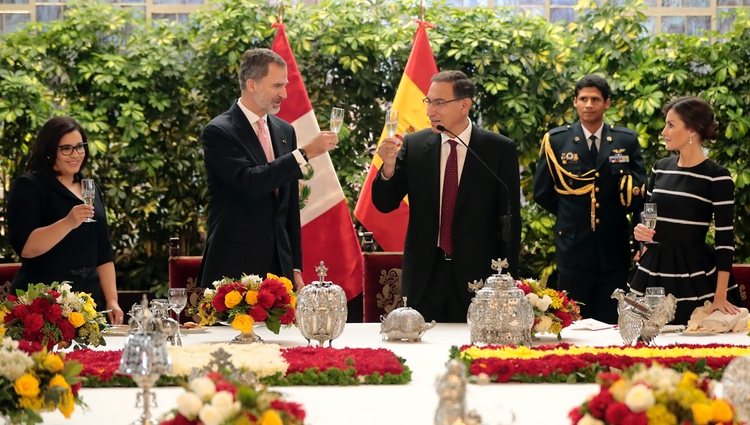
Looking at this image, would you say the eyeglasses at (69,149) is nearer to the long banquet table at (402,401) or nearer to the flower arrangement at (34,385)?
the long banquet table at (402,401)

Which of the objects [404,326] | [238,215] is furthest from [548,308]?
[238,215]

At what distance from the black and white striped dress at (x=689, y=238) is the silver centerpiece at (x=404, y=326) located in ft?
3.83

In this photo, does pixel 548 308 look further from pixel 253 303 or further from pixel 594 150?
pixel 594 150

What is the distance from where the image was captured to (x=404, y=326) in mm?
3928

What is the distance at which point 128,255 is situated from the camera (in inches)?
285

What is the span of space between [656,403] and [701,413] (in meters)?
0.08

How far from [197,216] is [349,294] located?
1316 mm

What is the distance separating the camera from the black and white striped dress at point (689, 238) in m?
4.68

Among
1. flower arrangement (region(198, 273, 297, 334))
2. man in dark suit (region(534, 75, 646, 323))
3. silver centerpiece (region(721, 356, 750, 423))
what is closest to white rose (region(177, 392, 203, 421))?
silver centerpiece (region(721, 356, 750, 423))

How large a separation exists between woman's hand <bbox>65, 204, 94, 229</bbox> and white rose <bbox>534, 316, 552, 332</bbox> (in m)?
1.70

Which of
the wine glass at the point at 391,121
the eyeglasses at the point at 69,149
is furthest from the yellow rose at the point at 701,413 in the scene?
the eyeglasses at the point at 69,149

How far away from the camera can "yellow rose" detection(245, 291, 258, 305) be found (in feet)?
12.7

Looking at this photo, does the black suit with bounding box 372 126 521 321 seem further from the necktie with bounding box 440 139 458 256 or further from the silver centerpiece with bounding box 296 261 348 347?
the silver centerpiece with bounding box 296 261 348 347

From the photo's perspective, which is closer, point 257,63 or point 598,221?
point 257,63
